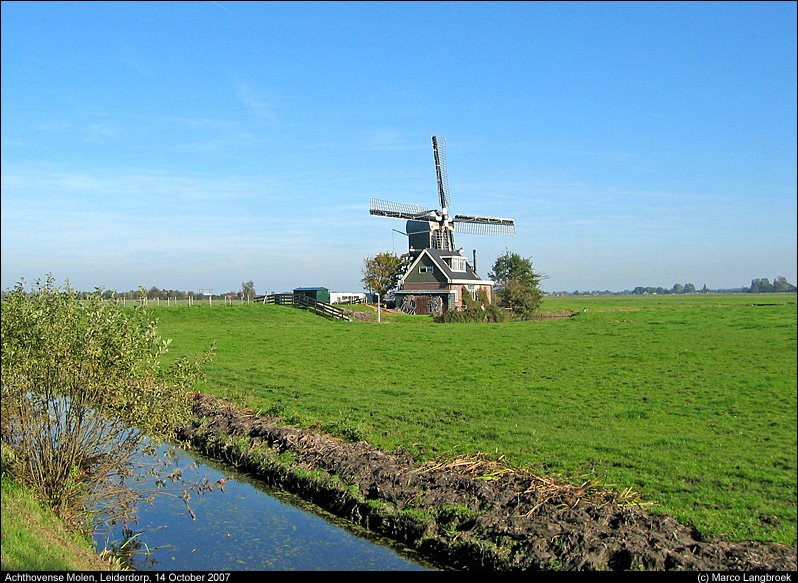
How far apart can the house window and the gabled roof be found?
0.47 m

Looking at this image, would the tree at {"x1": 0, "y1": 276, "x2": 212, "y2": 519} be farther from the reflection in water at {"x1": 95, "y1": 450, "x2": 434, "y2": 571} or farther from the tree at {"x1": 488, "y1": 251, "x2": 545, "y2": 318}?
the tree at {"x1": 488, "y1": 251, "x2": 545, "y2": 318}

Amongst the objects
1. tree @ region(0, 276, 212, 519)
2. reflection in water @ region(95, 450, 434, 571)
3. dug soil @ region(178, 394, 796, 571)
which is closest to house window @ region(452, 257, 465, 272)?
dug soil @ region(178, 394, 796, 571)

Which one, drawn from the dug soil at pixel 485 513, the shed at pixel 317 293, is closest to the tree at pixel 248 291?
the shed at pixel 317 293

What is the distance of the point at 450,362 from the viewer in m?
31.2

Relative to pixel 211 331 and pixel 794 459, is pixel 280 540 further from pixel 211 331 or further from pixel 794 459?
pixel 211 331

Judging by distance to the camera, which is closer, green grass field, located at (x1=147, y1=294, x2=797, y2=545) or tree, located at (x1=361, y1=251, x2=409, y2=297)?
green grass field, located at (x1=147, y1=294, x2=797, y2=545)

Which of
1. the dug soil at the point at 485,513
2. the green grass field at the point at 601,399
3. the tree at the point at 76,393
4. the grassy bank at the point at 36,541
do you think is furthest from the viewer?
the green grass field at the point at 601,399

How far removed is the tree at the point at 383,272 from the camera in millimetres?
80125

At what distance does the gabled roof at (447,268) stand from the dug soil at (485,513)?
2136 inches

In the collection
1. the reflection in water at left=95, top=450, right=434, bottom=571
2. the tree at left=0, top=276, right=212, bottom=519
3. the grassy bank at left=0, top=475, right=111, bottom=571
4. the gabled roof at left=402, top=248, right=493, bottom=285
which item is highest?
the gabled roof at left=402, top=248, right=493, bottom=285

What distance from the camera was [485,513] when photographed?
12219 mm

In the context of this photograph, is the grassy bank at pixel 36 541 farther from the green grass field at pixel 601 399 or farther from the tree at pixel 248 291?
the tree at pixel 248 291

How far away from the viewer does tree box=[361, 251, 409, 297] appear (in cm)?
8012

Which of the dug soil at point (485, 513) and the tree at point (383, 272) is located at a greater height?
the tree at point (383, 272)
